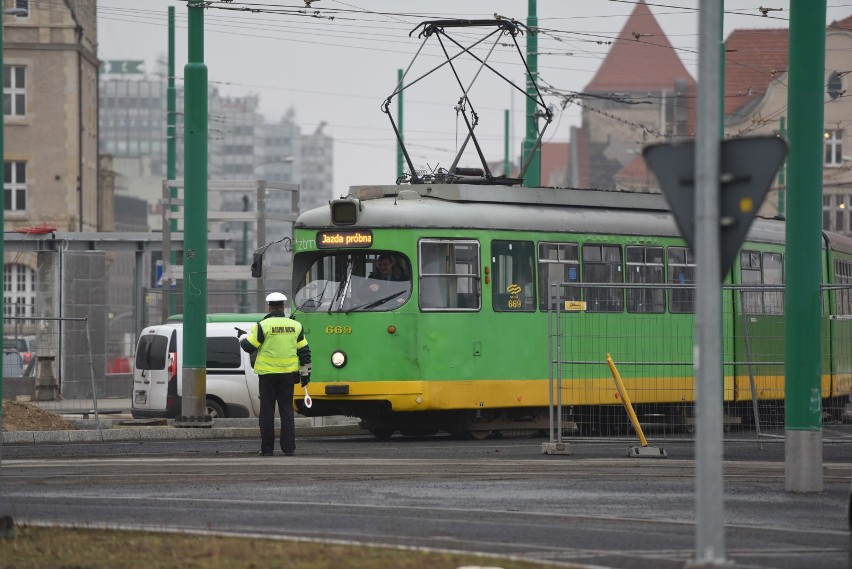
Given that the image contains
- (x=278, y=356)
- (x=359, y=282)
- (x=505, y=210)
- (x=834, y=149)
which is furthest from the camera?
(x=834, y=149)

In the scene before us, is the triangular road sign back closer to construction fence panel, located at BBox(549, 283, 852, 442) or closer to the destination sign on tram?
construction fence panel, located at BBox(549, 283, 852, 442)

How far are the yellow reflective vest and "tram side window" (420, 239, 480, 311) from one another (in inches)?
121

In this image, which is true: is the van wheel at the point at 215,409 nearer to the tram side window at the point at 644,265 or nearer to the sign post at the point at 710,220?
the tram side window at the point at 644,265

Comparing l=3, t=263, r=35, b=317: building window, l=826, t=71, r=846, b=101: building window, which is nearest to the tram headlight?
l=3, t=263, r=35, b=317: building window

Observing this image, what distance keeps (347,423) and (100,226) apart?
58.7 m

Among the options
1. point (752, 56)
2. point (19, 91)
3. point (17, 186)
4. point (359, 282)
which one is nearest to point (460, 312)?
point (359, 282)

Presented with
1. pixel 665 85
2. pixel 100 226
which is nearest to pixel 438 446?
pixel 100 226

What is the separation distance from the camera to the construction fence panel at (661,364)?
20.5 meters

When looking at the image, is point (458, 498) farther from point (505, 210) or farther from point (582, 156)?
point (582, 156)

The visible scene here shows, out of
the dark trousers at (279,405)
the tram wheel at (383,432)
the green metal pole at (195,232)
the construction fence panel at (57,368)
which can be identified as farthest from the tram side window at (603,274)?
the construction fence panel at (57,368)

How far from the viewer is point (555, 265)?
75.4 ft

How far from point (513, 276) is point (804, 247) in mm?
7885

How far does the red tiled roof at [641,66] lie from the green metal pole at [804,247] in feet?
311

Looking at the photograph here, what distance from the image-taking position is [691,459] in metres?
18.8
